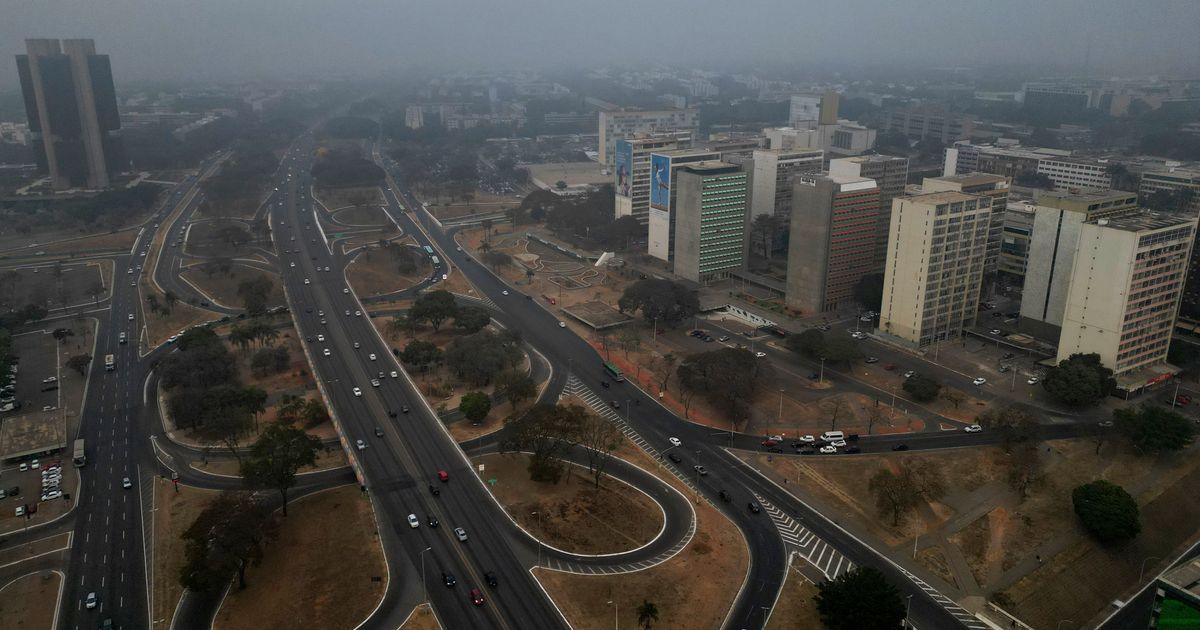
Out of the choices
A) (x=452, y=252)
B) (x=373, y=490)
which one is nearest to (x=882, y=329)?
(x=373, y=490)

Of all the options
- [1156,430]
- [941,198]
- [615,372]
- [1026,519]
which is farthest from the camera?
[941,198]

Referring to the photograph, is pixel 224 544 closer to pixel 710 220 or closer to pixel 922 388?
pixel 922 388

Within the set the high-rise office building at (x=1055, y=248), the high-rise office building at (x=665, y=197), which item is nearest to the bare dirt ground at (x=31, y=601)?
the high-rise office building at (x=665, y=197)

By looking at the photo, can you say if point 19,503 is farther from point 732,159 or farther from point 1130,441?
point 732,159

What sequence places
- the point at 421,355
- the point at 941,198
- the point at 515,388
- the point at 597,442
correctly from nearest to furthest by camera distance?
the point at 597,442 < the point at 515,388 < the point at 421,355 < the point at 941,198

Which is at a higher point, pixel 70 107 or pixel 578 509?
pixel 70 107

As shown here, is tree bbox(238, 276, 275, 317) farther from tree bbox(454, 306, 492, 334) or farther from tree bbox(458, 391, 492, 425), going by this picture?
tree bbox(458, 391, 492, 425)

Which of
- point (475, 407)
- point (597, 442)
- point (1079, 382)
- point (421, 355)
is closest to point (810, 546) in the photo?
point (597, 442)
